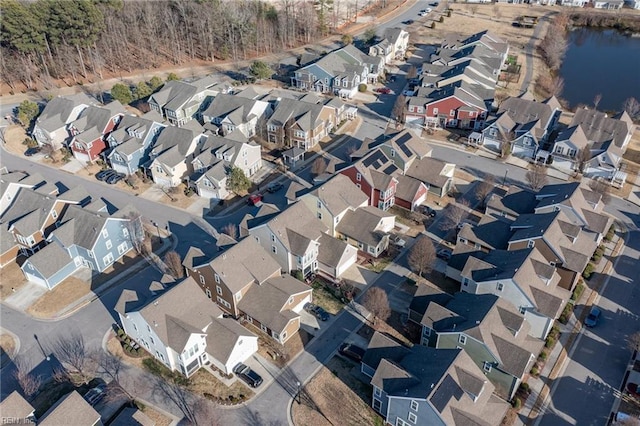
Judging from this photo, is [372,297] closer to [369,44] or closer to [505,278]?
[505,278]

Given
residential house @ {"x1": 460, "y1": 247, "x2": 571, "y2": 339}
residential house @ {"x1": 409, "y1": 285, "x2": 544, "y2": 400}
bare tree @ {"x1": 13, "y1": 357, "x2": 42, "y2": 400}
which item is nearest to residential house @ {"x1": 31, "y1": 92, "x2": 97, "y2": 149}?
bare tree @ {"x1": 13, "y1": 357, "x2": 42, "y2": 400}

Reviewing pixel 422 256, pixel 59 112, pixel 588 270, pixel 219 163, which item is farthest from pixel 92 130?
pixel 588 270

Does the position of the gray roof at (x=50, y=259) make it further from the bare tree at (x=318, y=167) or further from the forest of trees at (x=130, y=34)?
the forest of trees at (x=130, y=34)

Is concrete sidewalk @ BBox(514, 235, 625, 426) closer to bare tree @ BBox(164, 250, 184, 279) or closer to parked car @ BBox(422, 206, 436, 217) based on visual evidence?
parked car @ BBox(422, 206, 436, 217)

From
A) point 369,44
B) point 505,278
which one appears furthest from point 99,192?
point 369,44

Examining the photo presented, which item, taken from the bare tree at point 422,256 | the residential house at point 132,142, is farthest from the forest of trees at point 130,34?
the bare tree at point 422,256

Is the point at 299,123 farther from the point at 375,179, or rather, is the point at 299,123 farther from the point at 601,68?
the point at 601,68
